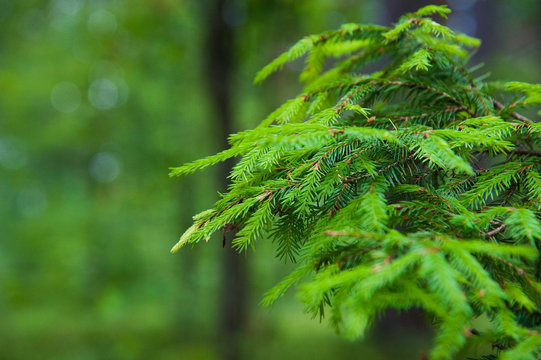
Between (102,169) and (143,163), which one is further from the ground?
(102,169)

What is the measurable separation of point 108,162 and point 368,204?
10.4 meters

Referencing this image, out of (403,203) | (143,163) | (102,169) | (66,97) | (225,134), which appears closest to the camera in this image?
(403,203)

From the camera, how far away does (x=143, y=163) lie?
7.76 meters

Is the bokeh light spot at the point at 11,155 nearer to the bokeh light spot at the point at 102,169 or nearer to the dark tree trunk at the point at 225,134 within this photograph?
the bokeh light spot at the point at 102,169

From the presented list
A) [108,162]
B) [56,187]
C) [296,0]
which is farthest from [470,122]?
[56,187]

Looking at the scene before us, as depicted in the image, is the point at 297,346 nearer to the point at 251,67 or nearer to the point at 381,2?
the point at 251,67

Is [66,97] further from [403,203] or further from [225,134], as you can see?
[403,203]

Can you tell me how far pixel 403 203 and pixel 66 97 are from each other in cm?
965

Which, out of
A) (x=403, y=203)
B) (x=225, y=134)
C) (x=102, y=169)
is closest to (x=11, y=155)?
(x=102, y=169)

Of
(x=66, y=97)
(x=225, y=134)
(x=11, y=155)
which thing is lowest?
(x=225, y=134)

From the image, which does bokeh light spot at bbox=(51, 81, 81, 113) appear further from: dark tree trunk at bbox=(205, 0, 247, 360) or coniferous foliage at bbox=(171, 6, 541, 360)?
coniferous foliage at bbox=(171, 6, 541, 360)

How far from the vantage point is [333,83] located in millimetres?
1247

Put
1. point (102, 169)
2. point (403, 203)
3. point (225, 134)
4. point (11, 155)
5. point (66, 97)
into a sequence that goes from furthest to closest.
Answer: point (102, 169), point (11, 155), point (66, 97), point (225, 134), point (403, 203)

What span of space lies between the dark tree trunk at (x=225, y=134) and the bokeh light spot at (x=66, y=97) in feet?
16.6
